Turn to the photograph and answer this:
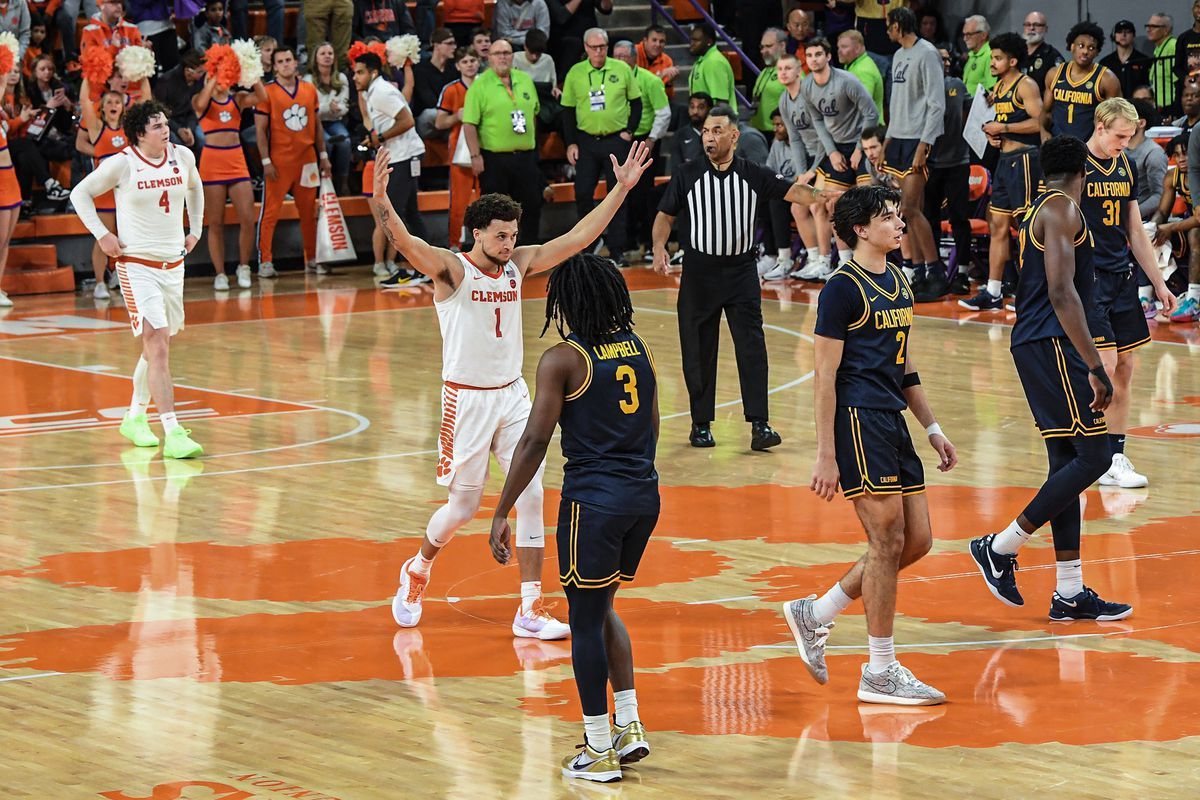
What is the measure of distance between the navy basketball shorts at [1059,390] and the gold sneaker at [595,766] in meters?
2.86

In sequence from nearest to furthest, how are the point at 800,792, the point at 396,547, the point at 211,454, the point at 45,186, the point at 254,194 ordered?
the point at 800,792 < the point at 396,547 < the point at 211,454 < the point at 45,186 < the point at 254,194

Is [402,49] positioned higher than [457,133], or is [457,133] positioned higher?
[402,49]

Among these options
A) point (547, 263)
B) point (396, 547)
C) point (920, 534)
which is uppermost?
point (547, 263)

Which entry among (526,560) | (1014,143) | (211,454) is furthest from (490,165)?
(526,560)

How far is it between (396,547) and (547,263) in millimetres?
1883

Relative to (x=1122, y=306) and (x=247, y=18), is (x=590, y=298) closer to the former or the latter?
(x=1122, y=306)

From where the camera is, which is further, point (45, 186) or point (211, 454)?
point (45, 186)

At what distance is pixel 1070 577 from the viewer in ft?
23.4

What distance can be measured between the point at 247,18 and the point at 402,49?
2.40m

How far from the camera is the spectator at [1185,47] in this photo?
18734 millimetres

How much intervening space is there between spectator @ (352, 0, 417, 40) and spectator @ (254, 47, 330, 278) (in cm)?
210

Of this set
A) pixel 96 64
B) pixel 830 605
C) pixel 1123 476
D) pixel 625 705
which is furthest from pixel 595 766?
pixel 96 64

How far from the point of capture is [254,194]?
68.0ft

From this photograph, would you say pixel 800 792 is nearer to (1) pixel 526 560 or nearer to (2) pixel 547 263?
(1) pixel 526 560
